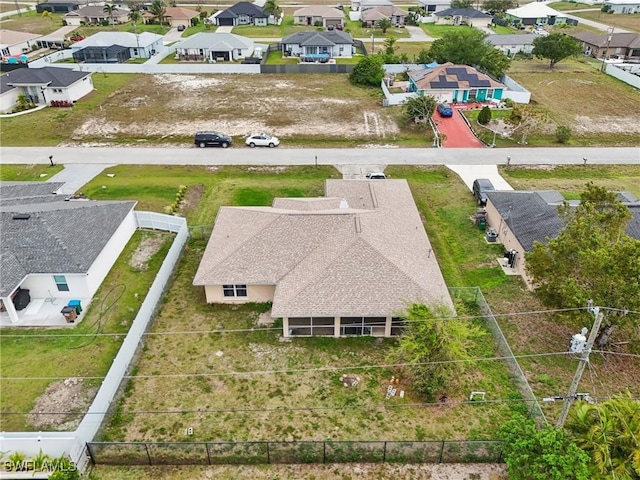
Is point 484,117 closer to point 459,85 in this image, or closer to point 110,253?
point 459,85

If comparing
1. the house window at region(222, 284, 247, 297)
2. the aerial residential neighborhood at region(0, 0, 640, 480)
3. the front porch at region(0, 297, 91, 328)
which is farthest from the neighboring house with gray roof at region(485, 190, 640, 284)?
the front porch at region(0, 297, 91, 328)

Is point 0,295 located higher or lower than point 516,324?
higher

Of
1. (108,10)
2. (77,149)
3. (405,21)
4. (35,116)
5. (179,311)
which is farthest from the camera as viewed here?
(405,21)

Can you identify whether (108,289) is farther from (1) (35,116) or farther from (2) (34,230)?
(1) (35,116)

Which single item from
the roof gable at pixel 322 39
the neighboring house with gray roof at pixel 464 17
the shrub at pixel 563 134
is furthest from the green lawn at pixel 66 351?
the neighboring house with gray roof at pixel 464 17

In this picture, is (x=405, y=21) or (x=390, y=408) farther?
(x=405, y=21)

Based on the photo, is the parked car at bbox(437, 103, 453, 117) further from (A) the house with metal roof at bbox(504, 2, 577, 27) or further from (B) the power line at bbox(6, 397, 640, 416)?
(A) the house with metal roof at bbox(504, 2, 577, 27)

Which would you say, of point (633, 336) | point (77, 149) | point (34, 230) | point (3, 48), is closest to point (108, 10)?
point (3, 48)
